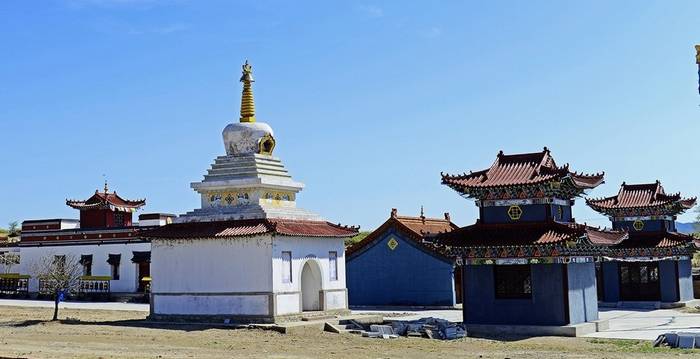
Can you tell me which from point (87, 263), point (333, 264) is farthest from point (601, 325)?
point (87, 263)

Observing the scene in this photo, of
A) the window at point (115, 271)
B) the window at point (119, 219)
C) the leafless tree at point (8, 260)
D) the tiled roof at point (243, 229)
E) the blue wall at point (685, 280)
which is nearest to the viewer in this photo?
the tiled roof at point (243, 229)

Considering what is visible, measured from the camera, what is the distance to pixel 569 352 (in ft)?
79.5

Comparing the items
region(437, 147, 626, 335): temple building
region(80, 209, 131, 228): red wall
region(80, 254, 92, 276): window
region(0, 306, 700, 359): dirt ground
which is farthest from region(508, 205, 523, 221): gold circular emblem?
region(80, 209, 131, 228): red wall

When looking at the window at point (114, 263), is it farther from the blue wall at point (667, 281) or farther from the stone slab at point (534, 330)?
the blue wall at point (667, 281)

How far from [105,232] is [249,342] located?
28.3 meters

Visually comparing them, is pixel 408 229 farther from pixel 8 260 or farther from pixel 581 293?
pixel 8 260

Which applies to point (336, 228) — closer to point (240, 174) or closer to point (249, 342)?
point (240, 174)

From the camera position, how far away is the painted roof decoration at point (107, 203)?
180 ft

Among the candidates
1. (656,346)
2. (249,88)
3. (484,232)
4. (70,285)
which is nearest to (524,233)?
(484,232)

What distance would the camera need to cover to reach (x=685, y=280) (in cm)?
4506

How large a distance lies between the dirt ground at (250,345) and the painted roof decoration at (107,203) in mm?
22206

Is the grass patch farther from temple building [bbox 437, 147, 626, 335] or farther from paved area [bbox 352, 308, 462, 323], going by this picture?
paved area [bbox 352, 308, 462, 323]

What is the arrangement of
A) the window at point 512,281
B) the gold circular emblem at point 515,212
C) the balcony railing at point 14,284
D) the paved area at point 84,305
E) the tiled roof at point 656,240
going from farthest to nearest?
the balcony railing at point 14,284, the paved area at point 84,305, the tiled roof at point 656,240, the gold circular emblem at point 515,212, the window at point 512,281

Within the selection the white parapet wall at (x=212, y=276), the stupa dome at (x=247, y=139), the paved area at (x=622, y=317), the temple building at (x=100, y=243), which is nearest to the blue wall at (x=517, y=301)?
the paved area at (x=622, y=317)
